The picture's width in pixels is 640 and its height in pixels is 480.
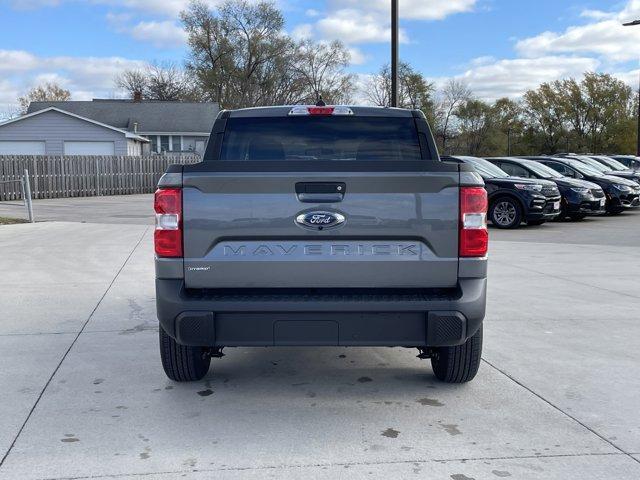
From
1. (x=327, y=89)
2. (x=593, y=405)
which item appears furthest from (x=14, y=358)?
(x=327, y=89)

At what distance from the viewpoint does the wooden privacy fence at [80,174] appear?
27.0m

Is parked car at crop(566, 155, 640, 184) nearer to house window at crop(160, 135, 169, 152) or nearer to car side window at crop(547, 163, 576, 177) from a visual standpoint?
car side window at crop(547, 163, 576, 177)

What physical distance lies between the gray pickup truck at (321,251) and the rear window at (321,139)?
1141mm

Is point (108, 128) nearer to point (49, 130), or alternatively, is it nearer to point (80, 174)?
point (49, 130)

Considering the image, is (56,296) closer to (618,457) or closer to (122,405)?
(122,405)

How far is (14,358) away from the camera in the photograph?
566 cm

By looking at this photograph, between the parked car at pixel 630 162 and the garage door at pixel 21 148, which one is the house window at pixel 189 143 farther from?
the parked car at pixel 630 162

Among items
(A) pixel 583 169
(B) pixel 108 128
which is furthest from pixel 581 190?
(B) pixel 108 128

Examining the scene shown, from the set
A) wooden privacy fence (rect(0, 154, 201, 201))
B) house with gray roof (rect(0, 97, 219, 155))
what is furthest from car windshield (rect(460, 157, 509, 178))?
house with gray roof (rect(0, 97, 219, 155))

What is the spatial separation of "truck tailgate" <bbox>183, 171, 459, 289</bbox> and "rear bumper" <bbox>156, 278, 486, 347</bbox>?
0.13 metres

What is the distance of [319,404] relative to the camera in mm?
4582

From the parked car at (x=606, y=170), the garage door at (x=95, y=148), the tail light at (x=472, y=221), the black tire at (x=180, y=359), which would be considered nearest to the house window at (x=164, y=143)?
the garage door at (x=95, y=148)

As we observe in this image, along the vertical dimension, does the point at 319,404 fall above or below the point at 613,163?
below

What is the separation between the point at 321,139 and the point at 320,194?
129 cm
